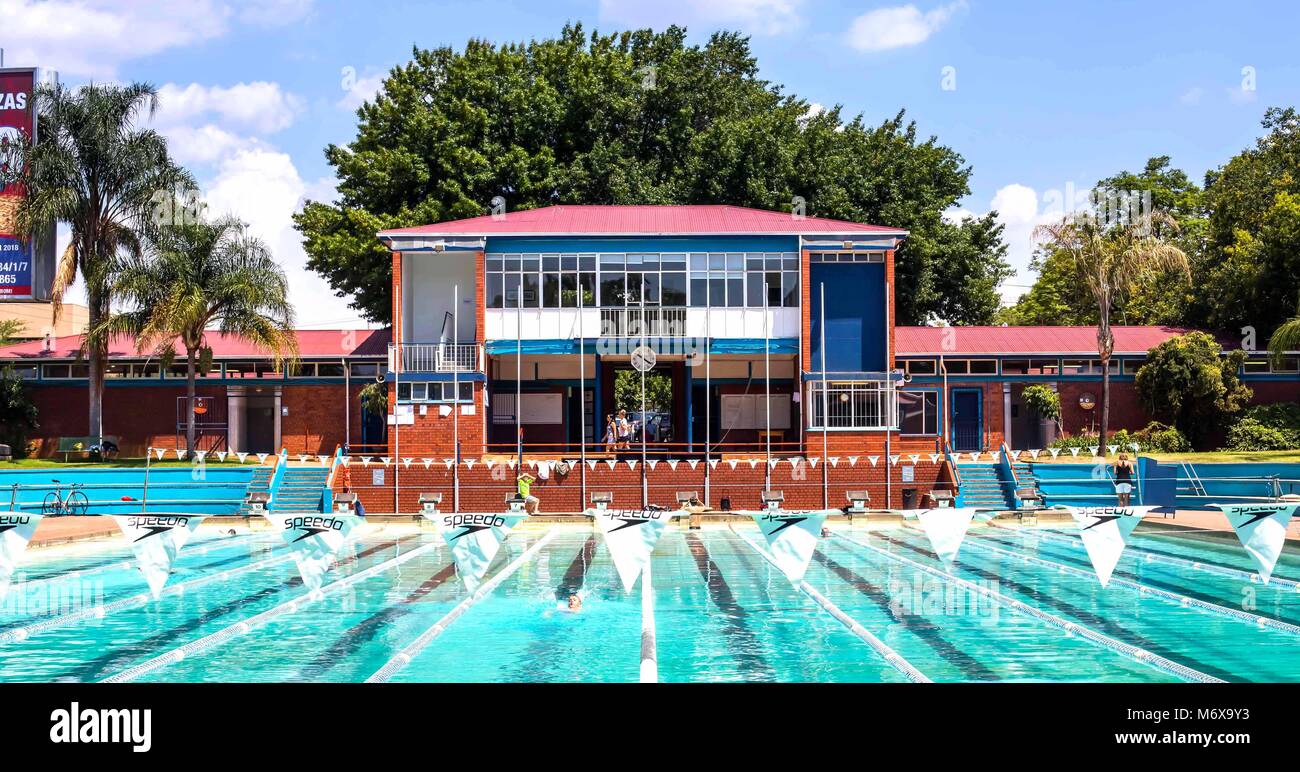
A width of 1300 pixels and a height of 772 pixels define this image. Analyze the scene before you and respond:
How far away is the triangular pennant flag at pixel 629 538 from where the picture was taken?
45.7 ft

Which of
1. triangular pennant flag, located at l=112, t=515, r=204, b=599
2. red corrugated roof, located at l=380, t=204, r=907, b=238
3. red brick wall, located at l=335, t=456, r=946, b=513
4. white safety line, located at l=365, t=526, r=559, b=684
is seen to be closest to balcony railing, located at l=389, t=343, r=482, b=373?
red corrugated roof, located at l=380, t=204, r=907, b=238

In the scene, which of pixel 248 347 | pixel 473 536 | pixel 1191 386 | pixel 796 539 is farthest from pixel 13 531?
pixel 1191 386

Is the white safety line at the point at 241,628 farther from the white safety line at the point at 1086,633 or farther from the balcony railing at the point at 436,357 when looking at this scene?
the balcony railing at the point at 436,357

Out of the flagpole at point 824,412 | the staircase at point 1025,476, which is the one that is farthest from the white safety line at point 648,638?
the staircase at point 1025,476

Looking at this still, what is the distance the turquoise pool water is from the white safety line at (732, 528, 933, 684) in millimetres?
132

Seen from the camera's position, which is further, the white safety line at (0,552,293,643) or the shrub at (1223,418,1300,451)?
the shrub at (1223,418,1300,451)

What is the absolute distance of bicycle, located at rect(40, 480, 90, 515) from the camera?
3014 cm

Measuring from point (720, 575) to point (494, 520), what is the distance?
5.95 meters

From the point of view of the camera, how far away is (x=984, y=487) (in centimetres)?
3356

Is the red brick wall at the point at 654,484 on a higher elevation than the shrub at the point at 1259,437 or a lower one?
lower

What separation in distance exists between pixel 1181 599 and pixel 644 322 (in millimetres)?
23372

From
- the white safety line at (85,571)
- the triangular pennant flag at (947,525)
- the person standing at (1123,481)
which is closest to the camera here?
the triangular pennant flag at (947,525)

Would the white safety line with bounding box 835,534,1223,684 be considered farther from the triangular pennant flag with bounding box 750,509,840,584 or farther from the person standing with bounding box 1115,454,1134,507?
the person standing with bounding box 1115,454,1134,507

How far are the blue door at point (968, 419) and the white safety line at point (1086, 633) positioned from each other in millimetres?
22378
